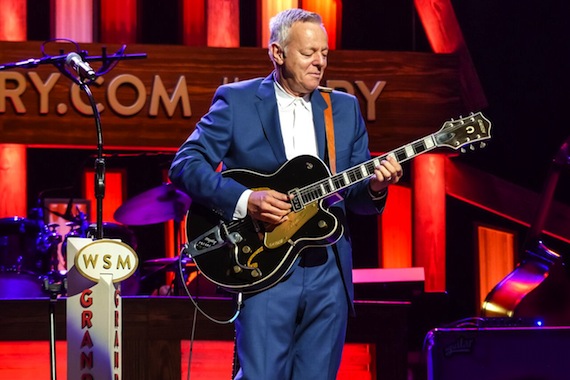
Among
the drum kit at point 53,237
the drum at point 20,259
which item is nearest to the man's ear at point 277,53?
the drum kit at point 53,237

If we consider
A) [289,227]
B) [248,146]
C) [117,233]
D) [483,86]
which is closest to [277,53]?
[248,146]

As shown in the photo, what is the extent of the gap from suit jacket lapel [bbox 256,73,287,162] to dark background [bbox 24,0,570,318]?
4.82 m

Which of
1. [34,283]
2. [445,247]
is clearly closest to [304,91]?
[34,283]

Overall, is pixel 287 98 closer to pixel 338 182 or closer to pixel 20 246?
pixel 338 182

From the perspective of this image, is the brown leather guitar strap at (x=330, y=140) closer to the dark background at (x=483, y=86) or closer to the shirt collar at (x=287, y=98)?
the shirt collar at (x=287, y=98)

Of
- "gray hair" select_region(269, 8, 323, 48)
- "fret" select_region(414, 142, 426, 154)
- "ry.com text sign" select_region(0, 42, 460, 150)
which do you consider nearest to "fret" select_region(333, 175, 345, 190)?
"fret" select_region(414, 142, 426, 154)

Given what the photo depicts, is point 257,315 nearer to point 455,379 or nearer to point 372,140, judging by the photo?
point 455,379

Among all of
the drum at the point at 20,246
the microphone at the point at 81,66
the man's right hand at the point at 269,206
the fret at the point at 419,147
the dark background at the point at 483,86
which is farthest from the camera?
the dark background at the point at 483,86

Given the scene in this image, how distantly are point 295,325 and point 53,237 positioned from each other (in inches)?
172

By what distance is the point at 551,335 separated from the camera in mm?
5137

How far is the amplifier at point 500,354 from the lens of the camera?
16.8 feet

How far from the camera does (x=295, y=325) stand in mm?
3992

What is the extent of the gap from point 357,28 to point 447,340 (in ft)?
15.6

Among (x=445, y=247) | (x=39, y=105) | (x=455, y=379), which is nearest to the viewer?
(x=455, y=379)
